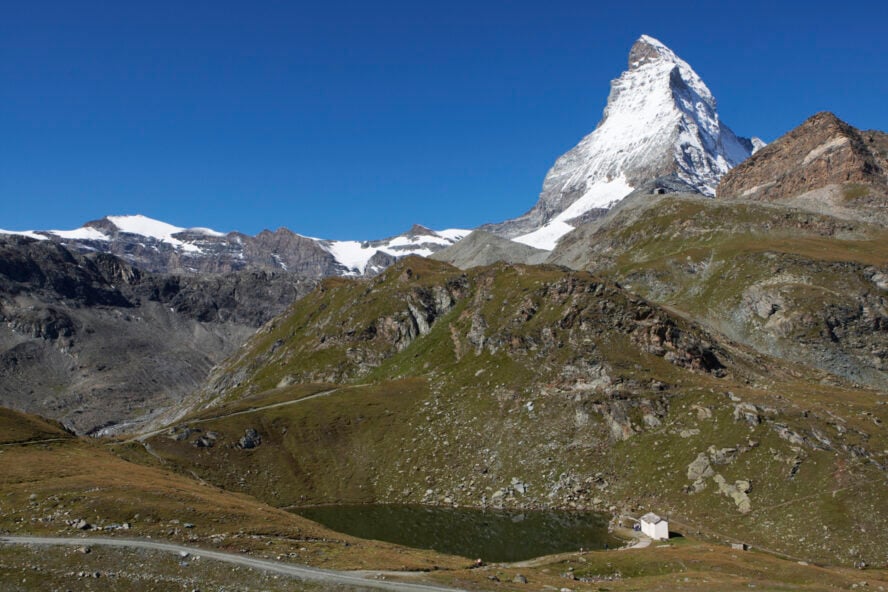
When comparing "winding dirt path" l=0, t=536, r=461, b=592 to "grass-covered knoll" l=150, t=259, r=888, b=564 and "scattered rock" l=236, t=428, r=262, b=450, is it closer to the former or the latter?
"grass-covered knoll" l=150, t=259, r=888, b=564

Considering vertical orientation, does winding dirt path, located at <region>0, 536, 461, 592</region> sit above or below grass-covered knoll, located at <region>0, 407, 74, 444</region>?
below

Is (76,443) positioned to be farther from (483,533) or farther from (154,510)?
(483,533)

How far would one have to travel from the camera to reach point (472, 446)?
134 m

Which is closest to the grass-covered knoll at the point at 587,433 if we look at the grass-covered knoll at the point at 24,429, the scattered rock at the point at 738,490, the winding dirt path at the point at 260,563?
the scattered rock at the point at 738,490

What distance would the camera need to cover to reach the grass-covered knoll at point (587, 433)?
96125 mm

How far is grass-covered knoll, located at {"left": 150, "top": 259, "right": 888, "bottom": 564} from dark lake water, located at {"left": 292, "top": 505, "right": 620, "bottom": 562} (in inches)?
233

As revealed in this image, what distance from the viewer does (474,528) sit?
103 metres

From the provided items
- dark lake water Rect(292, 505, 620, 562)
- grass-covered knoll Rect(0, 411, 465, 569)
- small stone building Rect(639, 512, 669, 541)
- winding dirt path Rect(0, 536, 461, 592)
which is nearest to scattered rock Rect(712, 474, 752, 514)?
small stone building Rect(639, 512, 669, 541)

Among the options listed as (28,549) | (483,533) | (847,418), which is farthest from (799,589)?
(28,549)

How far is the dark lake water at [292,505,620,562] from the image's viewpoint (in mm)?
90438

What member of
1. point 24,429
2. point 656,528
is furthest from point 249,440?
point 656,528

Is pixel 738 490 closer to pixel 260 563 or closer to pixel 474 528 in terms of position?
pixel 474 528

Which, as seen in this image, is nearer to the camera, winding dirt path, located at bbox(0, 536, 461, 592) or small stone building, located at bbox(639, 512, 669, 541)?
winding dirt path, located at bbox(0, 536, 461, 592)

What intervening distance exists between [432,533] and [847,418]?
74800 millimetres
